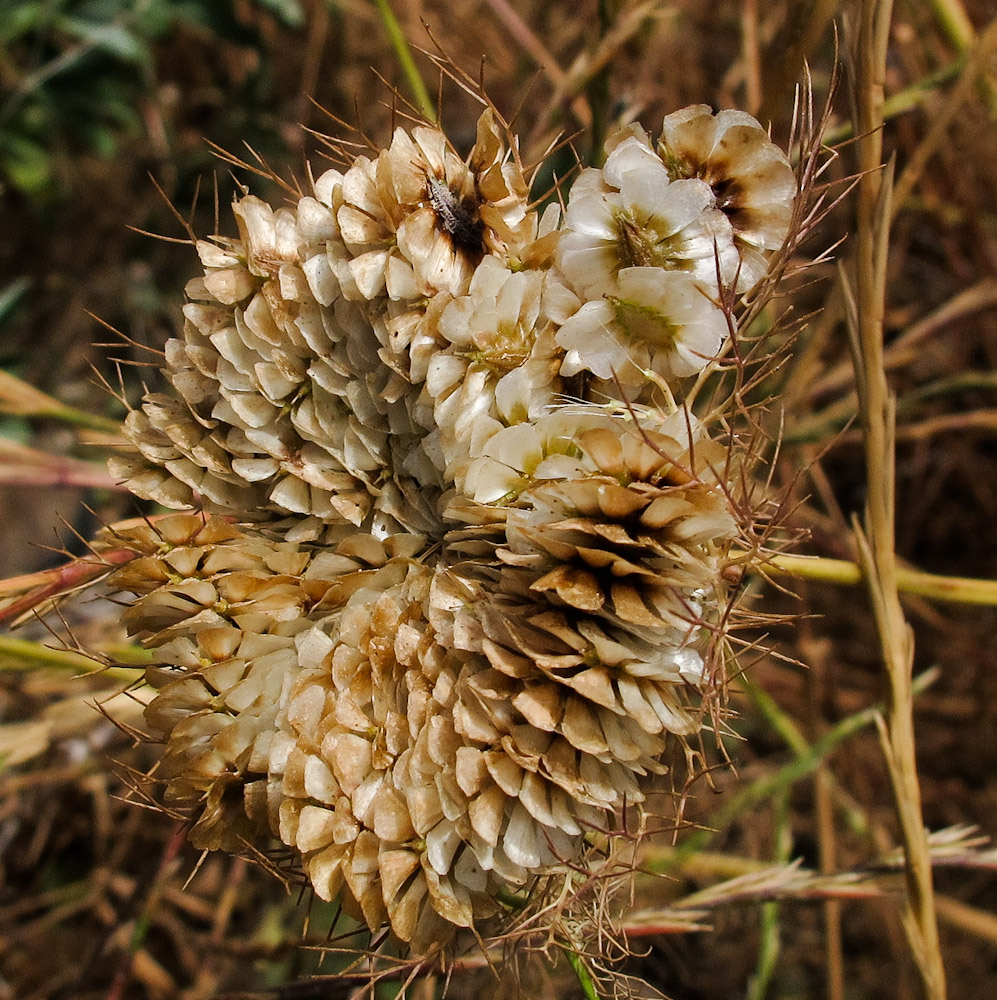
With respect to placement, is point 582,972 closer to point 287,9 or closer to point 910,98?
point 910,98

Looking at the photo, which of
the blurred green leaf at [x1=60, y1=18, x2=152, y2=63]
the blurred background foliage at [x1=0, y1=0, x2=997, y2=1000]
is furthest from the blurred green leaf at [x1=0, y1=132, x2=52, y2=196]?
the blurred green leaf at [x1=60, y1=18, x2=152, y2=63]

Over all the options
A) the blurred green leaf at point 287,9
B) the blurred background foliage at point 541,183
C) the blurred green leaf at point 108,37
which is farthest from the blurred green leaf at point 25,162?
the blurred green leaf at point 287,9

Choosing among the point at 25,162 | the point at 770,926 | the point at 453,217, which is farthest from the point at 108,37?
the point at 770,926

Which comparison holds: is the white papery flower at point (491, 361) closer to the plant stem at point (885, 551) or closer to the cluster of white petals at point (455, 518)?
the cluster of white petals at point (455, 518)

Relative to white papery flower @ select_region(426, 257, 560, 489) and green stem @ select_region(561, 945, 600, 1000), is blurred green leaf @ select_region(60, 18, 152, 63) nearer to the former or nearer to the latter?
white papery flower @ select_region(426, 257, 560, 489)

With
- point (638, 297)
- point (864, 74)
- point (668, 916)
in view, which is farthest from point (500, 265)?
point (668, 916)

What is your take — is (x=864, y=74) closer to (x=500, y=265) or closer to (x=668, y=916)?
(x=500, y=265)

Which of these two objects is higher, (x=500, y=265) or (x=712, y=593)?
(x=500, y=265)
